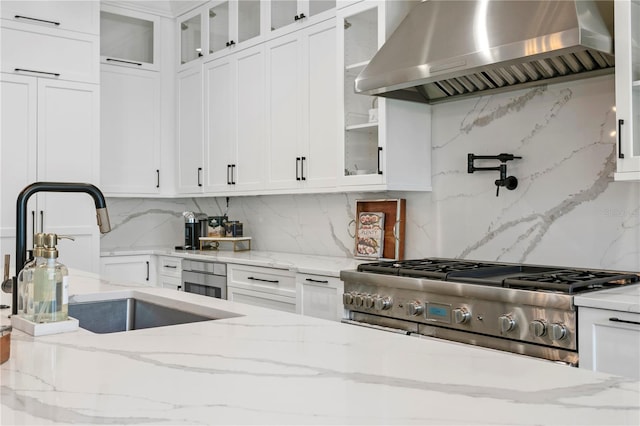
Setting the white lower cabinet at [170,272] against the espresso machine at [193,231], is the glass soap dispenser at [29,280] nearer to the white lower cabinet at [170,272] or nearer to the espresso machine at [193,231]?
the white lower cabinet at [170,272]

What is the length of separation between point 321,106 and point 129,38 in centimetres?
216

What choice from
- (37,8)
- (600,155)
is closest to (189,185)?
(37,8)

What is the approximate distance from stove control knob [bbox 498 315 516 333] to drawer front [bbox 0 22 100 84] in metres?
3.42

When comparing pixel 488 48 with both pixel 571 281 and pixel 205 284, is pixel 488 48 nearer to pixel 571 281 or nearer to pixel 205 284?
pixel 571 281

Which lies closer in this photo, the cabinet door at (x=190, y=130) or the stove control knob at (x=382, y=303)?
the stove control knob at (x=382, y=303)

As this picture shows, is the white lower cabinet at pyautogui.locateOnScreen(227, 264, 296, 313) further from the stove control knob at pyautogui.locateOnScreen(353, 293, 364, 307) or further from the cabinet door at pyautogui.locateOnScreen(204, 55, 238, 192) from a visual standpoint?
the cabinet door at pyautogui.locateOnScreen(204, 55, 238, 192)

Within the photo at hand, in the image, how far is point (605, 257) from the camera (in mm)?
2758

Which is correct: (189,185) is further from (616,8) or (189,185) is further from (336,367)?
(336,367)

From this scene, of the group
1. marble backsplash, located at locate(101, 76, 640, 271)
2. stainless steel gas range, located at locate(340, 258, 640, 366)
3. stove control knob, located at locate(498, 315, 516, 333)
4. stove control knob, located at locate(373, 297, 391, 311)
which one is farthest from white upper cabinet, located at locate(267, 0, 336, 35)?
stove control knob, located at locate(498, 315, 516, 333)

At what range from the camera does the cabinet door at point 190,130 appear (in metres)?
4.86

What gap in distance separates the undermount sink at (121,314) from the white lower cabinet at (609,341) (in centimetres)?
134

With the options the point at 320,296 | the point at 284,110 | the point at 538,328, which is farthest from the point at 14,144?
the point at 538,328

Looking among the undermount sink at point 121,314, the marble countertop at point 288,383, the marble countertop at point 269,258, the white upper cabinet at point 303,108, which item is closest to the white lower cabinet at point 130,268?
the marble countertop at point 269,258

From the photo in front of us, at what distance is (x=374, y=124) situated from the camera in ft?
11.0
